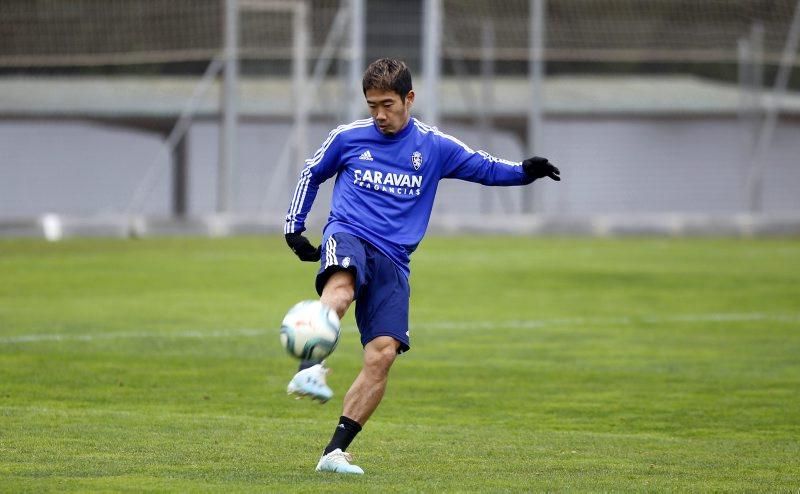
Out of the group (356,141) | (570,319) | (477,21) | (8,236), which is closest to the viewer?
(356,141)

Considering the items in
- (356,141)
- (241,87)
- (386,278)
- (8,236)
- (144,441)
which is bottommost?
(8,236)

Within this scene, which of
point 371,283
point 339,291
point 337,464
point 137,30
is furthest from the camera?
point 137,30

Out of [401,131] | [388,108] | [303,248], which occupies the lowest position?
[303,248]

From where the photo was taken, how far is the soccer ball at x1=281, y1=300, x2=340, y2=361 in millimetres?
7234

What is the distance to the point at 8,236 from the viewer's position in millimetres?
28938

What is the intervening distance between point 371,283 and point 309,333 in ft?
2.31

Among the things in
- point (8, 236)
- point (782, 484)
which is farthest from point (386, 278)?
point (8, 236)

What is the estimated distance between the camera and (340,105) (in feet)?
102

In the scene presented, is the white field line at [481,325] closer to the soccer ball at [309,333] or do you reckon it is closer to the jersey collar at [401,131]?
the jersey collar at [401,131]

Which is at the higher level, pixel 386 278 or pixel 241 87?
pixel 386 278

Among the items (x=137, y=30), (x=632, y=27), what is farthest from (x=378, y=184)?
(x=632, y=27)

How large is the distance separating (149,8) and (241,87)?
8.54 ft

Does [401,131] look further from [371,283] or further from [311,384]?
[311,384]

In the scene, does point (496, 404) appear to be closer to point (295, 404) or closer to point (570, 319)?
point (295, 404)
